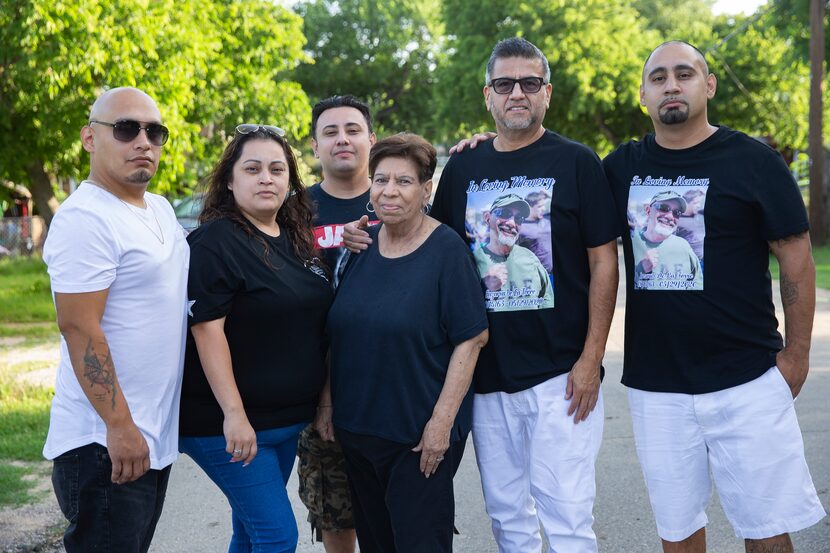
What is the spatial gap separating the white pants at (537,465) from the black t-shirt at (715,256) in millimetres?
390

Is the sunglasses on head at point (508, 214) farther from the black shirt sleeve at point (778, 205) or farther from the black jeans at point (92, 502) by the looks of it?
the black jeans at point (92, 502)

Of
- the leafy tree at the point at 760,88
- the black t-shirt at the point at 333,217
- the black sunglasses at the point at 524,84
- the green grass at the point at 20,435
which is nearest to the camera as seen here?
the black sunglasses at the point at 524,84

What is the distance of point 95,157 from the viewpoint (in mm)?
2859

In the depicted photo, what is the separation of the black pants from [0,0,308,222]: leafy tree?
9.09 meters

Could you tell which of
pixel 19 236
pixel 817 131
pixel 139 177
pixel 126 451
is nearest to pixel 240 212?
pixel 139 177

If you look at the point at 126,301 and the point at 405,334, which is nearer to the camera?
the point at 126,301

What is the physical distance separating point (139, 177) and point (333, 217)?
1.13 metres

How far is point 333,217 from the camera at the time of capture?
384cm

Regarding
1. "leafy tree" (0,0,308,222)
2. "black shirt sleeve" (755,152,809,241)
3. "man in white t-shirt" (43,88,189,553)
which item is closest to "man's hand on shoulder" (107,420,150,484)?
"man in white t-shirt" (43,88,189,553)

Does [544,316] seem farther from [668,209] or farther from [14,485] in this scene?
[14,485]

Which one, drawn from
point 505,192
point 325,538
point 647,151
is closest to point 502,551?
point 325,538

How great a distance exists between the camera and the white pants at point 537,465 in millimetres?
3271

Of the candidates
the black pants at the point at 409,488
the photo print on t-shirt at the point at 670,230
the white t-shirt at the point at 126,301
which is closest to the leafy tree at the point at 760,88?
the photo print on t-shirt at the point at 670,230

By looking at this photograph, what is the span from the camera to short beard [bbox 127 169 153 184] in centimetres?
284
